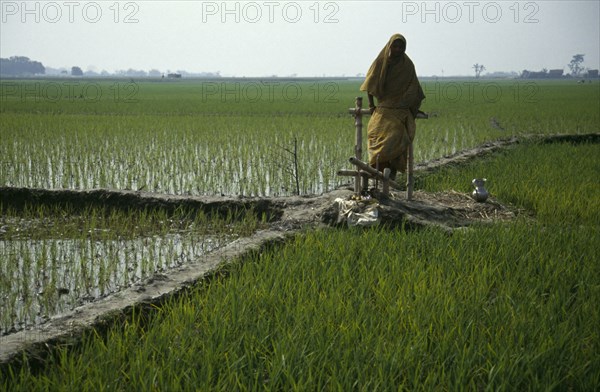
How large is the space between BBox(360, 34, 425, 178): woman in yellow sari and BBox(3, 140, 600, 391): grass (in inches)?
55.2

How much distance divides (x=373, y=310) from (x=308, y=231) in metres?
1.75

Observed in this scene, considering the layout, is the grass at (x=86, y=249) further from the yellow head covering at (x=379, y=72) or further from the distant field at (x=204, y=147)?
the yellow head covering at (x=379, y=72)

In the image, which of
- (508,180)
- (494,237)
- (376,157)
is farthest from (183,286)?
(508,180)

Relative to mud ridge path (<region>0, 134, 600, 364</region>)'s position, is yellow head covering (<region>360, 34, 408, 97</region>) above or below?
above

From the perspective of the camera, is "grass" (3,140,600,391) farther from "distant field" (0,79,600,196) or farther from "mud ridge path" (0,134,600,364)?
"distant field" (0,79,600,196)

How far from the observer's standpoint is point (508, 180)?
6383mm

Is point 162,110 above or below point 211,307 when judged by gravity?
above

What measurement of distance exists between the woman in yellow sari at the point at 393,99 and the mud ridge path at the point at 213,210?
17.4 inches

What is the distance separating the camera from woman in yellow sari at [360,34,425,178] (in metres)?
5.28

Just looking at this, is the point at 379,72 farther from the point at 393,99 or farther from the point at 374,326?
the point at 374,326

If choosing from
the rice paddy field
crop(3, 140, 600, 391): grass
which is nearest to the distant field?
the rice paddy field

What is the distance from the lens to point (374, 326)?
277 centimetres

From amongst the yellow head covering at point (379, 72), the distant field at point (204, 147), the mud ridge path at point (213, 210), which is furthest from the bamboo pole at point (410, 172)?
the distant field at point (204, 147)

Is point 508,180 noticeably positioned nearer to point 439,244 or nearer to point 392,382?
point 439,244
